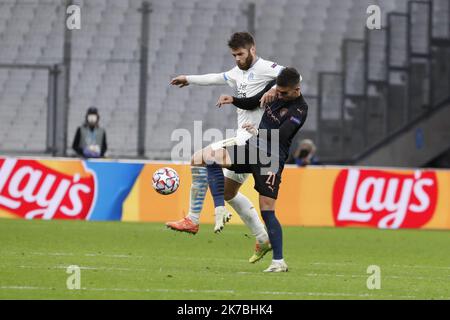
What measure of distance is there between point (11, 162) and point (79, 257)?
7.40 meters

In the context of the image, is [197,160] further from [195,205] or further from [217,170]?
[195,205]

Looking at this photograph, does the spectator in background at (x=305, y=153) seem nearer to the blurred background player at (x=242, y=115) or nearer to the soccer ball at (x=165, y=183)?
the soccer ball at (x=165, y=183)

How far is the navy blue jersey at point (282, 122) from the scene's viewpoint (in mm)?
11469

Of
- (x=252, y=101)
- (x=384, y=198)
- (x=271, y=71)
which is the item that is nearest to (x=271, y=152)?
(x=252, y=101)

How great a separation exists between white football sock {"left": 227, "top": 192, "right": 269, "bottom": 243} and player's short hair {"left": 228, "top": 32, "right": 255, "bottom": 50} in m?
1.61

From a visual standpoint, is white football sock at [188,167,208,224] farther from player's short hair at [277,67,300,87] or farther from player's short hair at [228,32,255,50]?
player's short hair at [277,67,300,87]

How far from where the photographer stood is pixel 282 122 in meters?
11.5

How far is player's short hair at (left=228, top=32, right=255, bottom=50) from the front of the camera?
1206cm

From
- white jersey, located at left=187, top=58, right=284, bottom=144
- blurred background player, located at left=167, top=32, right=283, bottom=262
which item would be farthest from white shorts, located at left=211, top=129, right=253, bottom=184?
white jersey, located at left=187, top=58, right=284, bottom=144

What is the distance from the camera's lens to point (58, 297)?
8.75 meters

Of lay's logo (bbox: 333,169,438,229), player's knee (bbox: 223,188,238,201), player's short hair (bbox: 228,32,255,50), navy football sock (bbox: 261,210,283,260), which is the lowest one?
lay's logo (bbox: 333,169,438,229)

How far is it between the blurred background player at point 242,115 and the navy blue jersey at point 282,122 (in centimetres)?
33

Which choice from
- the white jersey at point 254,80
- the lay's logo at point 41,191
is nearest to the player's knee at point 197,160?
the white jersey at point 254,80

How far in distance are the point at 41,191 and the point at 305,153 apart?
5014 millimetres
